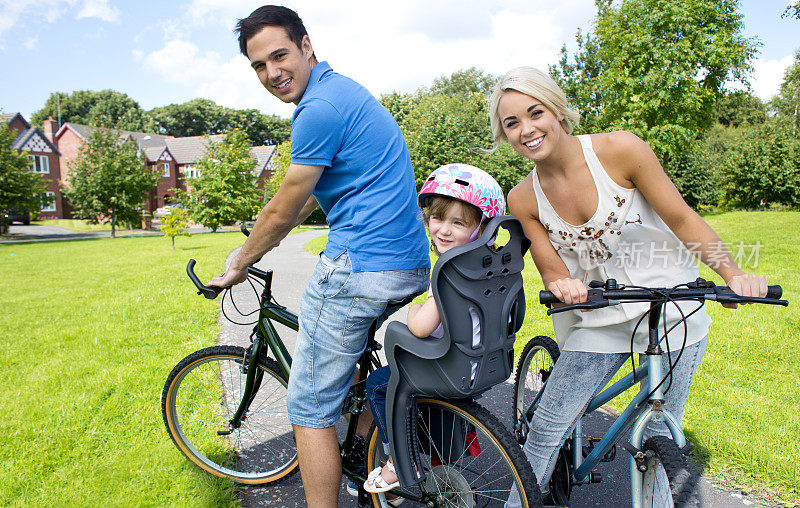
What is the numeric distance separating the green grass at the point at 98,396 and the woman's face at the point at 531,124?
2478 mm

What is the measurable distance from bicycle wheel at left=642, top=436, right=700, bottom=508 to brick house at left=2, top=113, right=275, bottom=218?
145 feet

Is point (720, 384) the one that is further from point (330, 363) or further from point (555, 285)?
point (330, 363)

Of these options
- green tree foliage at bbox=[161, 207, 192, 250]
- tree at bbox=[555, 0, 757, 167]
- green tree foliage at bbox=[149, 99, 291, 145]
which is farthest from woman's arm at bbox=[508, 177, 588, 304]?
green tree foliage at bbox=[149, 99, 291, 145]

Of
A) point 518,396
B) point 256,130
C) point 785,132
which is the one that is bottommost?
point 518,396

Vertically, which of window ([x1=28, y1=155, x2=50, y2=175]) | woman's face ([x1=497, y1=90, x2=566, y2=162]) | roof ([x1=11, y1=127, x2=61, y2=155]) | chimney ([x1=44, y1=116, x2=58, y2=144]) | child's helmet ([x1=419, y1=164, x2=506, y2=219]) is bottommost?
child's helmet ([x1=419, y1=164, x2=506, y2=219])

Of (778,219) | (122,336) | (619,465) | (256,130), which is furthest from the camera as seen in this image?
(256,130)

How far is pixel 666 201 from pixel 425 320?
3.45 feet

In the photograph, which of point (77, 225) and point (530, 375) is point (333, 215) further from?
point (77, 225)

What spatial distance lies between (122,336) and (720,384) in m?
6.26

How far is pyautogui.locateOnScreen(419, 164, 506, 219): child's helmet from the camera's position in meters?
2.13

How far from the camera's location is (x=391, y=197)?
7.63 feet

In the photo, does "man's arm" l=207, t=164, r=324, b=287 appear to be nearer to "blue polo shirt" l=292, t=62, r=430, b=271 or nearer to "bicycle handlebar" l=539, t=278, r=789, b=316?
"blue polo shirt" l=292, t=62, r=430, b=271

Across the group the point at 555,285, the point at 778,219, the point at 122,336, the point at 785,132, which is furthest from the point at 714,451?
the point at 785,132

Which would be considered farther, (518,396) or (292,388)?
(518,396)
